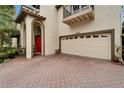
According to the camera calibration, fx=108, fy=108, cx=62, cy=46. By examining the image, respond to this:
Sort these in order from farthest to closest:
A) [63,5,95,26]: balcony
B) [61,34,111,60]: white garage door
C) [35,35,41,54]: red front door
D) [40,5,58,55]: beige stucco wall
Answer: [35,35,41,54]: red front door, [40,5,58,55]: beige stucco wall, [63,5,95,26]: balcony, [61,34,111,60]: white garage door

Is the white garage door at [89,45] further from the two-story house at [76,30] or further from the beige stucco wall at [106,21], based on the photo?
the beige stucco wall at [106,21]

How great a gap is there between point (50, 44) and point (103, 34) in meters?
5.94

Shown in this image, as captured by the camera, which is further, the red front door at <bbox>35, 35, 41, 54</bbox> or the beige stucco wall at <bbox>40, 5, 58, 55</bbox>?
the red front door at <bbox>35, 35, 41, 54</bbox>

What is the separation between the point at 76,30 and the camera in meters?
11.8

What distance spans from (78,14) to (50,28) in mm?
3881

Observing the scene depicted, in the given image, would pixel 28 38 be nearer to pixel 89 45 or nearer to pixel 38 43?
pixel 38 43

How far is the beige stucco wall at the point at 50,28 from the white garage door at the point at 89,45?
1.18m

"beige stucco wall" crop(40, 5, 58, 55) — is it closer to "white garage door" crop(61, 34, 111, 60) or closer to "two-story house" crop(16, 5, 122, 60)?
"two-story house" crop(16, 5, 122, 60)

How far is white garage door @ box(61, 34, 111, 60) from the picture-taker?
912 centimetres

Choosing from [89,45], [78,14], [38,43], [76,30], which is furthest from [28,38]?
[89,45]

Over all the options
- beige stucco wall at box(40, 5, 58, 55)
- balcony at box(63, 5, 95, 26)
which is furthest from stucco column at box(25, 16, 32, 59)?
balcony at box(63, 5, 95, 26)

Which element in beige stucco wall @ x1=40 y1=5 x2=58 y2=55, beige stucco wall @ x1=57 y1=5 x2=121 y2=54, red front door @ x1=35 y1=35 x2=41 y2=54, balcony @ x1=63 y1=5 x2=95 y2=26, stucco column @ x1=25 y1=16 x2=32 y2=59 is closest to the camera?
beige stucco wall @ x1=57 y1=5 x2=121 y2=54

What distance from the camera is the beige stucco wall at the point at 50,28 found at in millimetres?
12000
